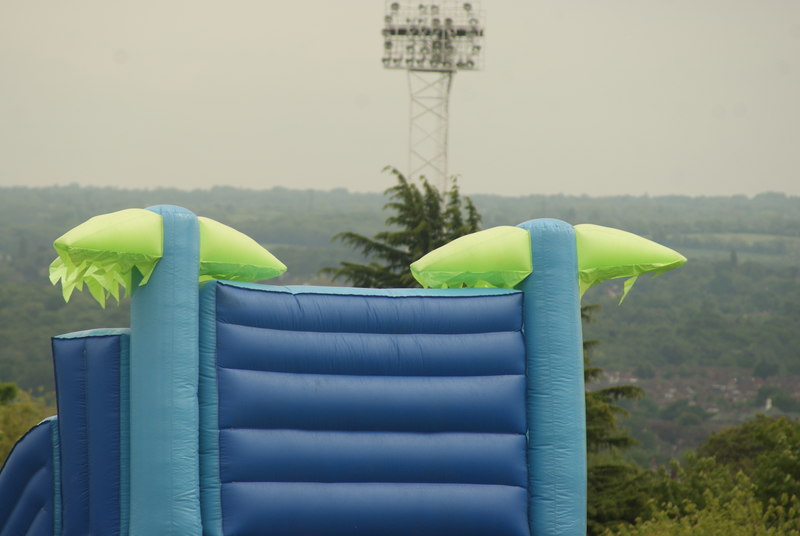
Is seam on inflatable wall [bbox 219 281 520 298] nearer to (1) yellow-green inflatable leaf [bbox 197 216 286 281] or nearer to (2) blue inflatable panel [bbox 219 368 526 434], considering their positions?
(1) yellow-green inflatable leaf [bbox 197 216 286 281]

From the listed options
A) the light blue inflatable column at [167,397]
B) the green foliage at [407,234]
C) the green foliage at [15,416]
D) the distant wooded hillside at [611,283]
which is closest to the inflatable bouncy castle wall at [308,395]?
the light blue inflatable column at [167,397]

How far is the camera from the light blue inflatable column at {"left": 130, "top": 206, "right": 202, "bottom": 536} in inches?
151

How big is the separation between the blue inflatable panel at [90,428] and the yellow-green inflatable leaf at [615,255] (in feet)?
6.26

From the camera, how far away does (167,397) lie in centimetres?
386

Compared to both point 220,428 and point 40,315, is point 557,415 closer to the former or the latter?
point 220,428

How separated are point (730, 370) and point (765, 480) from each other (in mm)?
36932

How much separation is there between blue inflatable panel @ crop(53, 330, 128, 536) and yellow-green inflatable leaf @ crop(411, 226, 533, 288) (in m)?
1.31

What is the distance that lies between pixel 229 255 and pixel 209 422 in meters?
0.66

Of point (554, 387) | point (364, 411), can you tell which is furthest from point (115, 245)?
point (554, 387)

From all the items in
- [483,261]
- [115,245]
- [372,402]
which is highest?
[115,245]

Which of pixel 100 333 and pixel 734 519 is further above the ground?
pixel 100 333

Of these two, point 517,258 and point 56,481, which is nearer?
point 56,481

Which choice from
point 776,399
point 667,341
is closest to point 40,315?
point 667,341

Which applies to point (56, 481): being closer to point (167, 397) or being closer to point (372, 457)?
point (167, 397)
